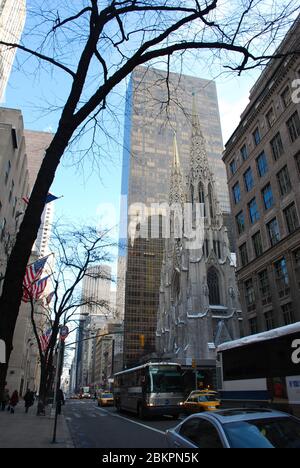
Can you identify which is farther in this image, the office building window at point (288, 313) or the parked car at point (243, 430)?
the office building window at point (288, 313)

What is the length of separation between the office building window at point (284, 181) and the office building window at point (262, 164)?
7.57 feet

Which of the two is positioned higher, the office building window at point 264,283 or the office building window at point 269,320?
the office building window at point 264,283

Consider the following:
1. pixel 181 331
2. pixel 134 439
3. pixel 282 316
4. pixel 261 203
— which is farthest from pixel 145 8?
pixel 181 331

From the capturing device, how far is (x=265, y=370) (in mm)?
12727

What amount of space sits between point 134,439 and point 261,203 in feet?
78.8

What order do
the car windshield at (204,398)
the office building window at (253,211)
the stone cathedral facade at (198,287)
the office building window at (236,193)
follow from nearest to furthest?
the car windshield at (204,398) < the office building window at (253,211) < the office building window at (236,193) < the stone cathedral facade at (198,287)

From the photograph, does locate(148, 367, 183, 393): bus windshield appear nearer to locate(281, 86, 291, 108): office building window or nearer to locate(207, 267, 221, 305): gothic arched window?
locate(281, 86, 291, 108): office building window

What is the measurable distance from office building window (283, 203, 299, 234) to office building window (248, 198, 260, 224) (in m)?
4.40

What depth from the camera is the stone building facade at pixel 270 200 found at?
2650cm

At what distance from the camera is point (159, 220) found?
333 feet

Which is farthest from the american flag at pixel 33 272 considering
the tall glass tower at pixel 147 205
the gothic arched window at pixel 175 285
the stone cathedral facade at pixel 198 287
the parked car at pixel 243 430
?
the gothic arched window at pixel 175 285

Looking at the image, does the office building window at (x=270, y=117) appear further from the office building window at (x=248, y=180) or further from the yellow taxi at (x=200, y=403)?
the yellow taxi at (x=200, y=403)

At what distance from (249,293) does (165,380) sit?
14919 millimetres
